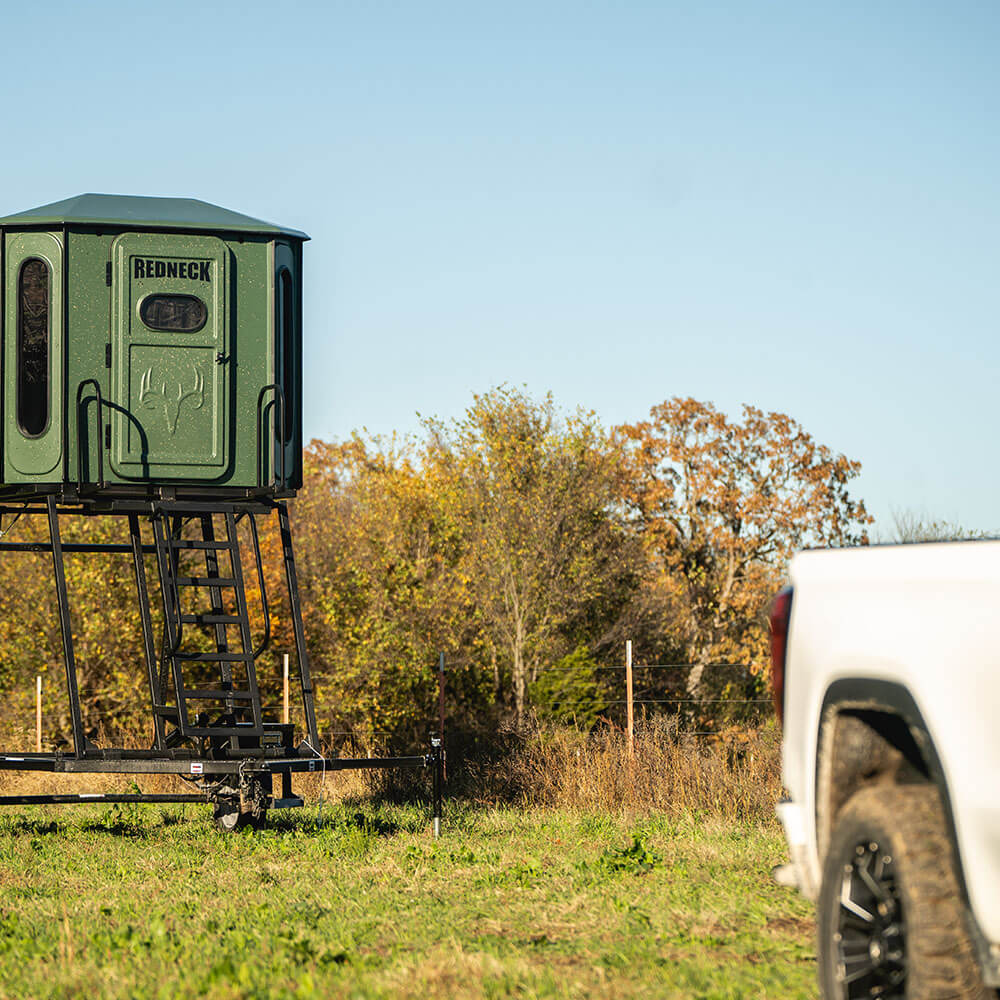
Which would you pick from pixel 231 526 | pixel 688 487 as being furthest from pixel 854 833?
pixel 688 487

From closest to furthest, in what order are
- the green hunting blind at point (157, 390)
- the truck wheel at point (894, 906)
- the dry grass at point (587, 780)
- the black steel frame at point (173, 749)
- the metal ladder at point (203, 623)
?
the truck wheel at point (894, 906), the black steel frame at point (173, 749), the metal ladder at point (203, 623), the green hunting blind at point (157, 390), the dry grass at point (587, 780)

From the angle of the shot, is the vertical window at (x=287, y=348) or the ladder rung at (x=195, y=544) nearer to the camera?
the ladder rung at (x=195, y=544)

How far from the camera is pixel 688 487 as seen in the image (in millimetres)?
37656

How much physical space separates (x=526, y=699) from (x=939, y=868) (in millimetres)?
26370

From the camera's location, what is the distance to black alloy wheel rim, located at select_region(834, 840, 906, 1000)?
4078mm

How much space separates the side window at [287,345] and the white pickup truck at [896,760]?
9.08 m

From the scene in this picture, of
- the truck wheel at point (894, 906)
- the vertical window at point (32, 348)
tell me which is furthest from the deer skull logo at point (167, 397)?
the truck wheel at point (894, 906)

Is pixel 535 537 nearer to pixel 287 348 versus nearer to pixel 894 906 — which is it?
pixel 287 348

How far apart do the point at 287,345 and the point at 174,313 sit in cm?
114

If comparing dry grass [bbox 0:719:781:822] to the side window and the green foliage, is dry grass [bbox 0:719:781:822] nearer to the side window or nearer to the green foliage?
the side window

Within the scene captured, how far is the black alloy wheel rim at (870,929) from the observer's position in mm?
4078

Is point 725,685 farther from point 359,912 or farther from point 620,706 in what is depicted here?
point 359,912

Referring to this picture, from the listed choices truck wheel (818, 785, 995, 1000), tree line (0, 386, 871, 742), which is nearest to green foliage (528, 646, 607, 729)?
tree line (0, 386, 871, 742)

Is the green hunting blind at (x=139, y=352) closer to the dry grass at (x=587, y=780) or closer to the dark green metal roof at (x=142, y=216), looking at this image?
the dark green metal roof at (x=142, y=216)
